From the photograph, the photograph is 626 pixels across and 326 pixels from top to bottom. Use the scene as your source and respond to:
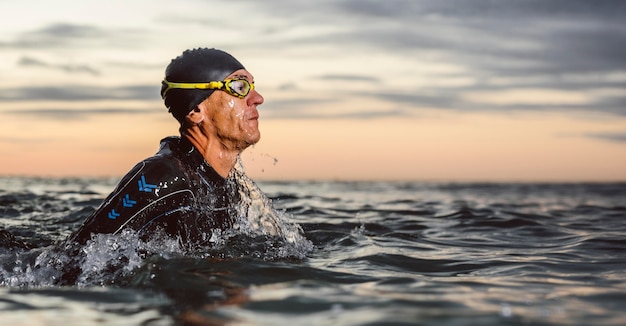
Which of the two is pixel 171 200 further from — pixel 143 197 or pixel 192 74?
pixel 192 74

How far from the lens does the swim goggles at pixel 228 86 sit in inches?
247

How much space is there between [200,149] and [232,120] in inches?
15.7

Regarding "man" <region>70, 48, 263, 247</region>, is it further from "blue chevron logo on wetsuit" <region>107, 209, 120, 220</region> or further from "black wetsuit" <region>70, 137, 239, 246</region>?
"blue chevron logo on wetsuit" <region>107, 209, 120, 220</region>

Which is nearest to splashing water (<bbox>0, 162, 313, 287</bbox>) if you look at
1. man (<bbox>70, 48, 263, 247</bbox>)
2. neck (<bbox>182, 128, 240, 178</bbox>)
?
man (<bbox>70, 48, 263, 247</bbox>)

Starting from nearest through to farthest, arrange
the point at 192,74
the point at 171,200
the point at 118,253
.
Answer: the point at 118,253 < the point at 171,200 < the point at 192,74

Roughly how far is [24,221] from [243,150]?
4837 millimetres

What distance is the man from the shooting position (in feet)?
18.4

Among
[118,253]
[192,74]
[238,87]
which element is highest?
[192,74]

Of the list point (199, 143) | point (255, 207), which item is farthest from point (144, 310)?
point (255, 207)

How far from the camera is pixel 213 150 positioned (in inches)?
246

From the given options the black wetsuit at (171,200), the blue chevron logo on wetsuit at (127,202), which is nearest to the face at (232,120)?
the black wetsuit at (171,200)

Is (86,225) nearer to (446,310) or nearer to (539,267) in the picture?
(446,310)

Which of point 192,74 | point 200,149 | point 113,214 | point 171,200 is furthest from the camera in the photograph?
point 192,74

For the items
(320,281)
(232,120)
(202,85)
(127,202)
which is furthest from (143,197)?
(320,281)
